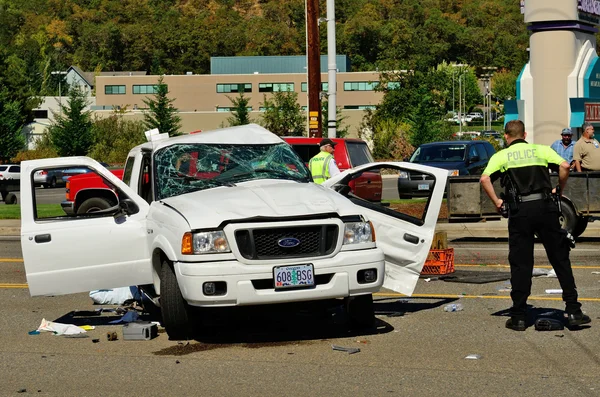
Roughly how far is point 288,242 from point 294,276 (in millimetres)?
294

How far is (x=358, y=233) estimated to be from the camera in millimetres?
8992

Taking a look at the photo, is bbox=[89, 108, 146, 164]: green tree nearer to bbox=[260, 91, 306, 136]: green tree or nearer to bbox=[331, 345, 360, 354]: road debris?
bbox=[260, 91, 306, 136]: green tree

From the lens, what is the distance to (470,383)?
7270 mm

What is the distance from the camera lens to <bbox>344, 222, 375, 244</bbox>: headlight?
352 inches

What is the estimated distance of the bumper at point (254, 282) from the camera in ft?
28.0

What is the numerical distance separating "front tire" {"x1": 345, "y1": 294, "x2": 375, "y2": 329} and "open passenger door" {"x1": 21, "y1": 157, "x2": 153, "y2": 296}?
1905 mm

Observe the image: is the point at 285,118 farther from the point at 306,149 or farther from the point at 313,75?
the point at 306,149

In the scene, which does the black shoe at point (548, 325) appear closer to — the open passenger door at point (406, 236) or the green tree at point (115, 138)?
the open passenger door at point (406, 236)

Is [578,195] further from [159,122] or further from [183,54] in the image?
[183,54]

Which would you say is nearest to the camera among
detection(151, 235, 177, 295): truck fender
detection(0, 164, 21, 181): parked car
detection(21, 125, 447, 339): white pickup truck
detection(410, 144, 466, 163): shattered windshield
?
detection(21, 125, 447, 339): white pickup truck

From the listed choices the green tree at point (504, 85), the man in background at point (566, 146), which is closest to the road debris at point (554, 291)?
the man in background at point (566, 146)

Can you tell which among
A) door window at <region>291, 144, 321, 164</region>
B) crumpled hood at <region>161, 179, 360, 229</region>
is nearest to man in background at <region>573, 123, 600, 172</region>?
door window at <region>291, 144, 321, 164</region>

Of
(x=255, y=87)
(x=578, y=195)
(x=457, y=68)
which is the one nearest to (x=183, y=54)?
(x=457, y=68)

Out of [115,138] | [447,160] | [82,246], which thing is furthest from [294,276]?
[115,138]
